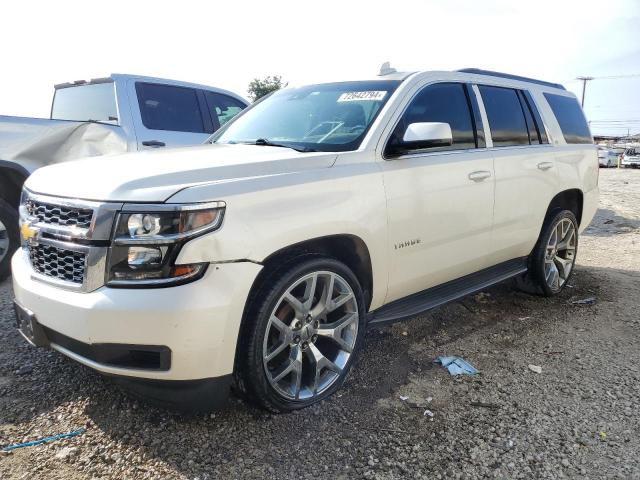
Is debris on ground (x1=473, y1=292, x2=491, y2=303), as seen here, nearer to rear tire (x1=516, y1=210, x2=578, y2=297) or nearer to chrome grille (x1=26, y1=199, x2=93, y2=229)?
rear tire (x1=516, y1=210, x2=578, y2=297)

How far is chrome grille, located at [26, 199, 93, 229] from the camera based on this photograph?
2.26 m

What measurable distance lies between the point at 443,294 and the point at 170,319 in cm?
210

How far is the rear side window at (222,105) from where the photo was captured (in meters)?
6.43

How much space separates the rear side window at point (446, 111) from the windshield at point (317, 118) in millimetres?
195

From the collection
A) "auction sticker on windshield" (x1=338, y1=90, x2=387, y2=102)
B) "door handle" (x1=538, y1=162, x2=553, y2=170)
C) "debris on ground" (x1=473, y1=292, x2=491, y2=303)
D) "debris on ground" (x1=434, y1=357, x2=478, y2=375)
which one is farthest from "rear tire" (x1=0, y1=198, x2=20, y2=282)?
"door handle" (x1=538, y1=162, x2=553, y2=170)

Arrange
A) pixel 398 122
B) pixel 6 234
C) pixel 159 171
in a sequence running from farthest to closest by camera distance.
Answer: pixel 6 234
pixel 398 122
pixel 159 171

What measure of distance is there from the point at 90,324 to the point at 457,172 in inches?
97.2

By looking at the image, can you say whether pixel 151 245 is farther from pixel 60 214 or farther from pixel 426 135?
pixel 426 135

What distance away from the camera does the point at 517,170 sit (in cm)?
407

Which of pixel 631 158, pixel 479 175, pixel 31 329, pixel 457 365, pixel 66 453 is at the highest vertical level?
pixel 479 175

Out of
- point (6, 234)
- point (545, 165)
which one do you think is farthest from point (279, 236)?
point (6, 234)

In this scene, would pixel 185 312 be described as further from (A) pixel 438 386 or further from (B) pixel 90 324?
(A) pixel 438 386

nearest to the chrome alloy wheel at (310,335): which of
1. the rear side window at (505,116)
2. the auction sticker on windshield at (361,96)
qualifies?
the auction sticker on windshield at (361,96)

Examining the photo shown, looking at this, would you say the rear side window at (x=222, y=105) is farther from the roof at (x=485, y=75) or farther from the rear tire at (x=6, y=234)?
the roof at (x=485, y=75)
